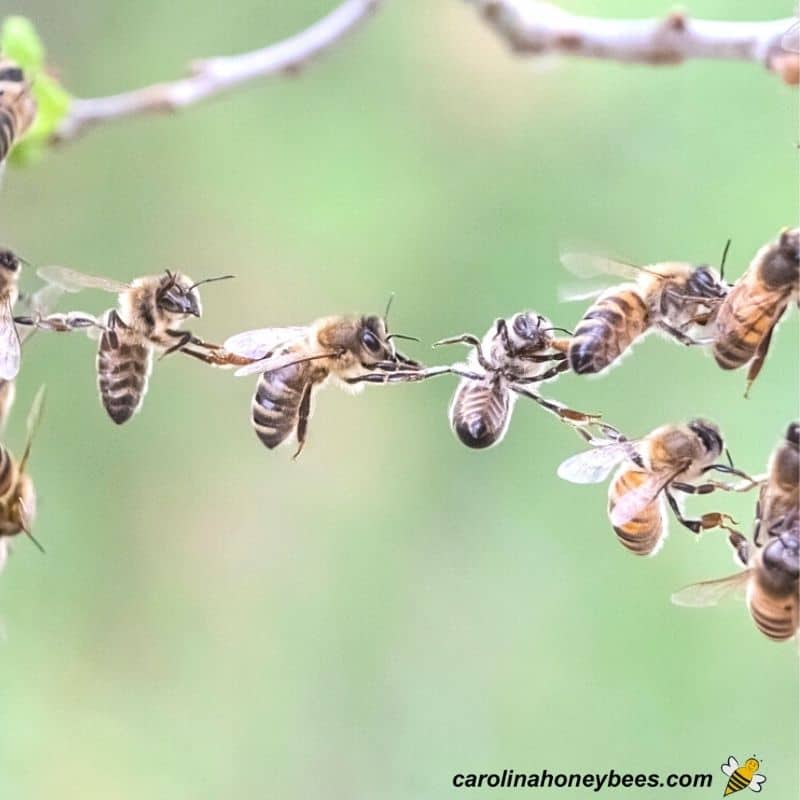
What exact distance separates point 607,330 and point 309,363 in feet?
0.61

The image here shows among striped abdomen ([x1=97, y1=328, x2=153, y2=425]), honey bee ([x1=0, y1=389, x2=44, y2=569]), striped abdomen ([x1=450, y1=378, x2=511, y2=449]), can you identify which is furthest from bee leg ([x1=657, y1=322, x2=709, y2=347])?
honey bee ([x1=0, y1=389, x2=44, y2=569])

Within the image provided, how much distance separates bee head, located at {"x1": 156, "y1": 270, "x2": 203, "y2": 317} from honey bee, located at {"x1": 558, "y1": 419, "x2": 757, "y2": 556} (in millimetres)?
256

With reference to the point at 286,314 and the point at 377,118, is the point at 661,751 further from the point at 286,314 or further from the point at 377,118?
the point at 377,118

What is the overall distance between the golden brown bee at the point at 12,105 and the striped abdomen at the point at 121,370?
0.68 feet

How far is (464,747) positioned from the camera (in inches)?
54.4

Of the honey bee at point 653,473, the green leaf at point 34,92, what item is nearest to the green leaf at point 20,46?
the green leaf at point 34,92

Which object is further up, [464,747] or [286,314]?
[286,314]

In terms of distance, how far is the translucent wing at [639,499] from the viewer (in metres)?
0.62

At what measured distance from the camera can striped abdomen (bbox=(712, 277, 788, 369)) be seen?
0.57 m

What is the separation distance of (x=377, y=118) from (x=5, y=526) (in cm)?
99

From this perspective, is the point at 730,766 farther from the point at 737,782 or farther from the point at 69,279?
the point at 69,279

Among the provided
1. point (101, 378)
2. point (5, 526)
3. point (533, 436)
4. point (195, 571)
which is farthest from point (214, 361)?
point (195, 571)

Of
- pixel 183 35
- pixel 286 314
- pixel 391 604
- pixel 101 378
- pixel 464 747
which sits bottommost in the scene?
pixel 464 747

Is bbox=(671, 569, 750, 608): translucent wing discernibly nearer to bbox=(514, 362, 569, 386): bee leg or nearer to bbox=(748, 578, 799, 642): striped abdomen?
bbox=(748, 578, 799, 642): striped abdomen
